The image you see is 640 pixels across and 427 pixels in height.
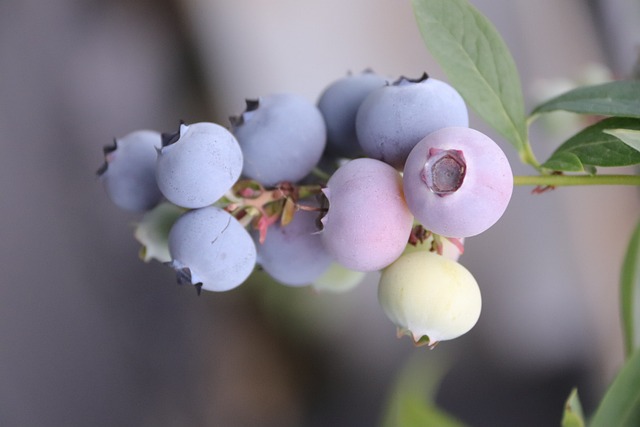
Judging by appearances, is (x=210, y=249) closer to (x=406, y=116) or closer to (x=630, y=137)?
(x=406, y=116)

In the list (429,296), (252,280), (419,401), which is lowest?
(252,280)

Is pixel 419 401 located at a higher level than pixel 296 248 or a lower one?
lower

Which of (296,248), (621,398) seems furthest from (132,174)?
(621,398)

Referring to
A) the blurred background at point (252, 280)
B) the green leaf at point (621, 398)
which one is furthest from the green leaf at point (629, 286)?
the blurred background at point (252, 280)

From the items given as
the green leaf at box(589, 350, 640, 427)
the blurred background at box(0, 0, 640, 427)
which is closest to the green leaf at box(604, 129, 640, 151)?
the green leaf at box(589, 350, 640, 427)

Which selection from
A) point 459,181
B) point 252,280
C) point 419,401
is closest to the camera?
point 459,181

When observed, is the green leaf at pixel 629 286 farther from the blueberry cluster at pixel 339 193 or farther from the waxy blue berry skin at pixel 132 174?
the waxy blue berry skin at pixel 132 174

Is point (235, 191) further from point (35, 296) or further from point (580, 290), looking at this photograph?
point (580, 290)
